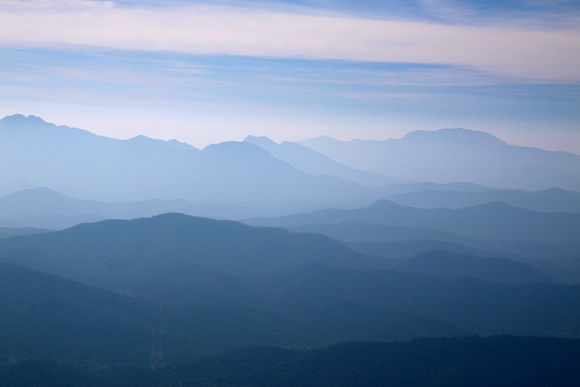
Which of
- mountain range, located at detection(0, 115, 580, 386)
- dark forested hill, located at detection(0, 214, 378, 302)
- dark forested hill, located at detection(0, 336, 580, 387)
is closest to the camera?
dark forested hill, located at detection(0, 336, 580, 387)

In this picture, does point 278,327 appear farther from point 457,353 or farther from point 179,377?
point 457,353

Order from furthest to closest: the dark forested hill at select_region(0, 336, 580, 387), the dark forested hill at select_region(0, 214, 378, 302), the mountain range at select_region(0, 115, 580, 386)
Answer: the dark forested hill at select_region(0, 214, 378, 302)
the mountain range at select_region(0, 115, 580, 386)
the dark forested hill at select_region(0, 336, 580, 387)

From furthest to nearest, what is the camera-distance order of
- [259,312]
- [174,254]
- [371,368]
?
[174,254] → [259,312] → [371,368]

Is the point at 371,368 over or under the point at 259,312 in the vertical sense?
over

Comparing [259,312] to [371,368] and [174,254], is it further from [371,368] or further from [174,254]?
[174,254]

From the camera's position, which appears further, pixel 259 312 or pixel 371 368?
pixel 259 312

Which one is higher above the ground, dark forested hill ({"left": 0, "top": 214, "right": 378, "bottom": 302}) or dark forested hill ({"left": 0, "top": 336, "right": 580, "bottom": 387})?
dark forested hill ({"left": 0, "top": 214, "right": 378, "bottom": 302})

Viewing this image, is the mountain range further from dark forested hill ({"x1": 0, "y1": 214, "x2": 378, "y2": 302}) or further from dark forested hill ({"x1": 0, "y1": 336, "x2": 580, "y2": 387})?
dark forested hill ({"x1": 0, "y1": 214, "x2": 378, "y2": 302})

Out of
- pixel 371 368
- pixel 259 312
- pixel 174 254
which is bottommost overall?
pixel 259 312

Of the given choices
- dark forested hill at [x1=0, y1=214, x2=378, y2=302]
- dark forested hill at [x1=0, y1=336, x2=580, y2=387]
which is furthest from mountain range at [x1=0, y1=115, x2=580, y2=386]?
dark forested hill at [x1=0, y1=214, x2=378, y2=302]

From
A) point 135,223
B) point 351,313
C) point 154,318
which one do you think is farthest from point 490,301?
point 135,223

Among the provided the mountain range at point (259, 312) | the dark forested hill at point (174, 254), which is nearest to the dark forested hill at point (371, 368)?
the mountain range at point (259, 312)

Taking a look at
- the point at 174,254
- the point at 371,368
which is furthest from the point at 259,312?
the point at 174,254

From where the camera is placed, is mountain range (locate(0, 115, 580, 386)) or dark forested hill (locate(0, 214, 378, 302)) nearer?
mountain range (locate(0, 115, 580, 386))
